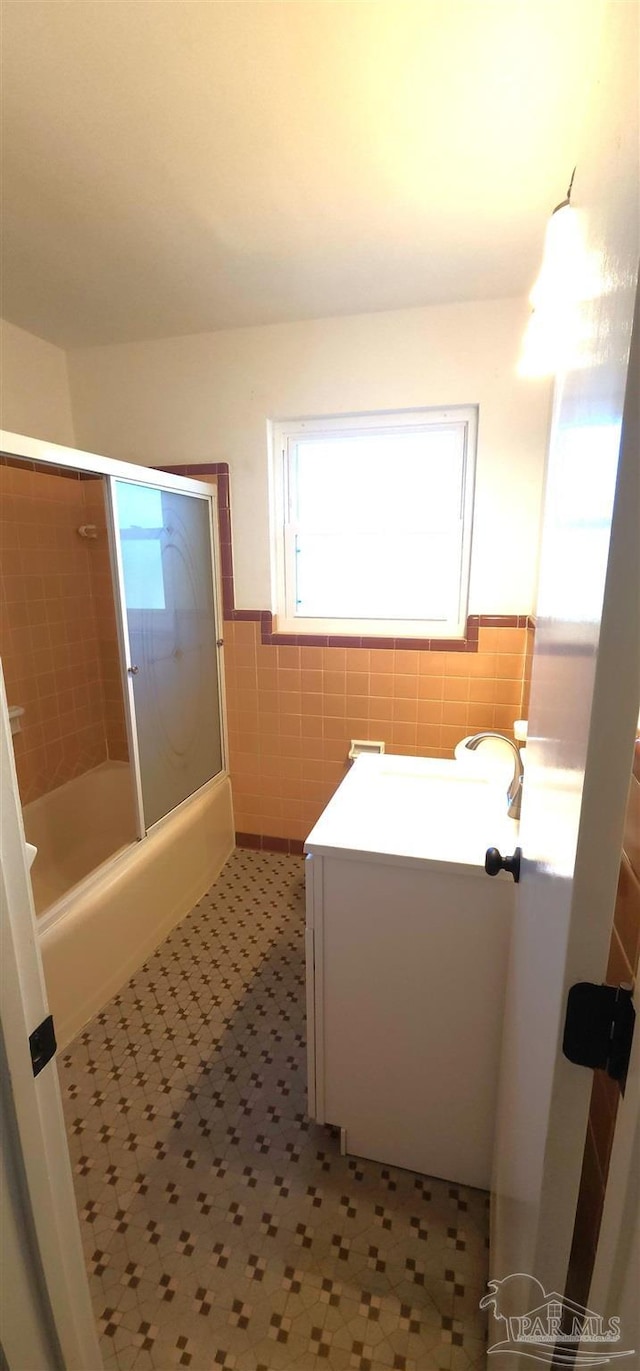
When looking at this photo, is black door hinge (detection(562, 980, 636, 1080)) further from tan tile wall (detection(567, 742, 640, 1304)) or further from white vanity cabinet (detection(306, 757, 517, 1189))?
white vanity cabinet (detection(306, 757, 517, 1189))

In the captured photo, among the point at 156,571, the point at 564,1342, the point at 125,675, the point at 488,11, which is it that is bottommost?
the point at 564,1342

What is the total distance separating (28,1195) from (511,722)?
207cm

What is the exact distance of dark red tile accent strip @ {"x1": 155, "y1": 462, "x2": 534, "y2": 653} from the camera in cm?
226

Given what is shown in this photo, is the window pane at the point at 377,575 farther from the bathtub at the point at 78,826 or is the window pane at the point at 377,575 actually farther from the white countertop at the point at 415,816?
the bathtub at the point at 78,826

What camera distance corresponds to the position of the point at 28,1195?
66cm

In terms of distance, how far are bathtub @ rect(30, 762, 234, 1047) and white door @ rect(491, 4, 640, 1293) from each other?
1.43 m

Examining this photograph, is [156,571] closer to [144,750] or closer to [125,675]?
[125,675]

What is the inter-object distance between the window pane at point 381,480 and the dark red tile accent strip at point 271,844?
1.54 metres

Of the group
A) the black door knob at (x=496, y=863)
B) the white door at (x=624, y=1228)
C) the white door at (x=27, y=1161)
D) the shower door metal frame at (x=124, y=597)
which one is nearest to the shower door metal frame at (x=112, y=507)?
the shower door metal frame at (x=124, y=597)

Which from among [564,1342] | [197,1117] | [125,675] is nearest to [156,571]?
[125,675]

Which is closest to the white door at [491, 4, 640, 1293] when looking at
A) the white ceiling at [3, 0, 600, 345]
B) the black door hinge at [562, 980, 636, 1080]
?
the black door hinge at [562, 980, 636, 1080]

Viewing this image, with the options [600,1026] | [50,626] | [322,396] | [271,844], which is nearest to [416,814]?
[600,1026]

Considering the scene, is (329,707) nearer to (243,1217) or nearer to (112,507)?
(112,507)

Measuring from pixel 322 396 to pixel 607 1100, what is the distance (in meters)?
2.39
